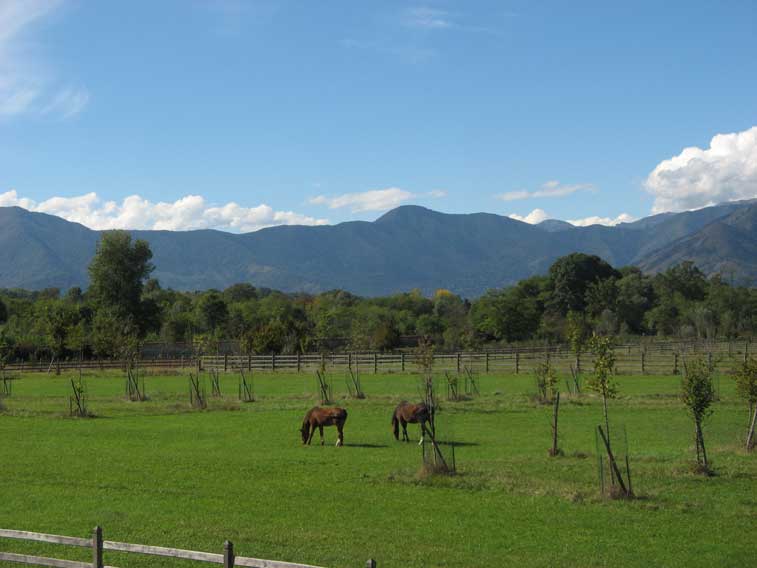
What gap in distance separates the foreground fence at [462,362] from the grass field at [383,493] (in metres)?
22.4

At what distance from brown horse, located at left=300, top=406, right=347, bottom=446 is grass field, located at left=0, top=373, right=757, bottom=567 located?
0.45 m

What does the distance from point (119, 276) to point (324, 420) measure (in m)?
67.1

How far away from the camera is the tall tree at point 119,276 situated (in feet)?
275

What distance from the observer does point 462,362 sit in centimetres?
5597

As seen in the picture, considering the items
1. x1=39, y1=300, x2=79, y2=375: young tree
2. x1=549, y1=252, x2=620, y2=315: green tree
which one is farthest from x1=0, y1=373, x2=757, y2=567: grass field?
x1=549, y1=252, x2=620, y2=315: green tree

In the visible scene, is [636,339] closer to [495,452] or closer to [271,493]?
[495,452]

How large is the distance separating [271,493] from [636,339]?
69.6 metres

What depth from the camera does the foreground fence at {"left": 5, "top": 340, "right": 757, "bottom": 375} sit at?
51.1 metres

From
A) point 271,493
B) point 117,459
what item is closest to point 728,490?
point 271,493

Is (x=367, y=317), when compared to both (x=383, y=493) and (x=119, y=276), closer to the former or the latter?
(x=119, y=276)

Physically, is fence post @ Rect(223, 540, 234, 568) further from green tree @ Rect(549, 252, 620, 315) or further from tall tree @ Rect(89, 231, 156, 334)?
green tree @ Rect(549, 252, 620, 315)

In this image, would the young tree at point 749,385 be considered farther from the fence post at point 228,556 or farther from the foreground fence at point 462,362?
the foreground fence at point 462,362

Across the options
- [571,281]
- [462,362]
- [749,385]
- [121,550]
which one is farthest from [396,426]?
[571,281]

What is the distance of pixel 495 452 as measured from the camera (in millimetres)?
20922
